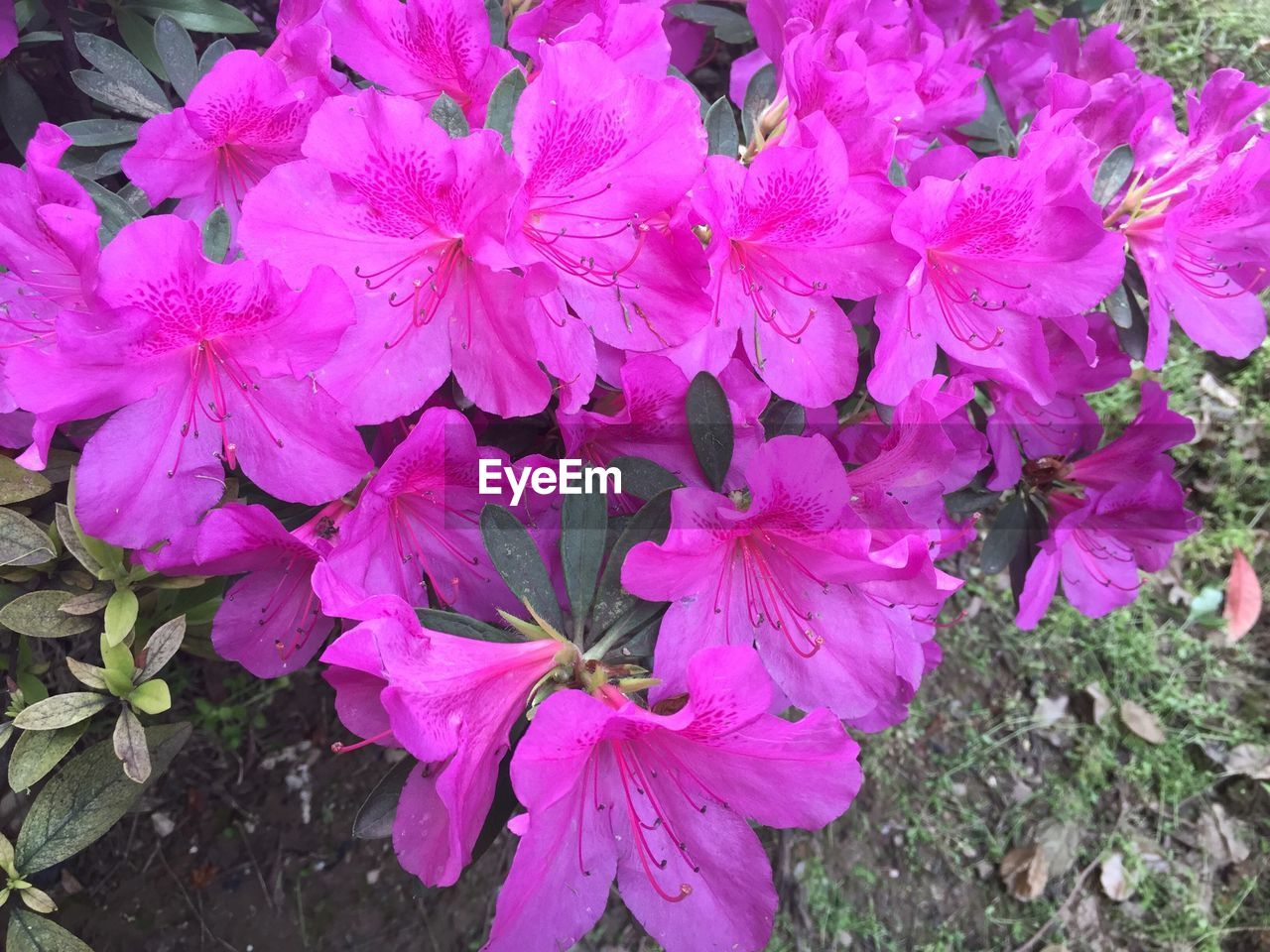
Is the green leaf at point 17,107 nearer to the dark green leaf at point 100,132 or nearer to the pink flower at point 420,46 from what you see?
the dark green leaf at point 100,132

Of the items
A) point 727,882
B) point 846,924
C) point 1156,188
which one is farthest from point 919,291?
point 846,924

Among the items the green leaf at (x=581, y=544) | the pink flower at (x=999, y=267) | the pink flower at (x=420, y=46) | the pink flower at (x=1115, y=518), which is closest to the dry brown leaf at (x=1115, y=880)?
the pink flower at (x=1115, y=518)

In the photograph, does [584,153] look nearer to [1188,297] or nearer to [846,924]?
[1188,297]

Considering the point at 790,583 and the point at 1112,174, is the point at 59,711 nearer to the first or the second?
the point at 790,583

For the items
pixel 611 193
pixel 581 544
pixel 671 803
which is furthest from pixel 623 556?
pixel 611 193

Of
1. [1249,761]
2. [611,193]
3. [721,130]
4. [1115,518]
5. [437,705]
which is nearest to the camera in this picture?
[437,705]

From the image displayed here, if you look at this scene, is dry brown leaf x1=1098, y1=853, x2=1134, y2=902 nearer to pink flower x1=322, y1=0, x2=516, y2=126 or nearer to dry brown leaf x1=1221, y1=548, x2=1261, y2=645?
dry brown leaf x1=1221, y1=548, x2=1261, y2=645

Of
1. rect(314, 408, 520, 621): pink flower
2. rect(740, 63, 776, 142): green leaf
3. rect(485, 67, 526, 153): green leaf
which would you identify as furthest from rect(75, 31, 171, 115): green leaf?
rect(740, 63, 776, 142): green leaf

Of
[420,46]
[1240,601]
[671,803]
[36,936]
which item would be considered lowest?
[1240,601]
